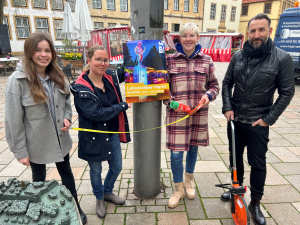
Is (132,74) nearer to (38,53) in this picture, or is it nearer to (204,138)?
(38,53)

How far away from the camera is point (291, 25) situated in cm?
862

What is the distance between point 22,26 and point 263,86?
85.9 ft

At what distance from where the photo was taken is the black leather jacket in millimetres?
1918

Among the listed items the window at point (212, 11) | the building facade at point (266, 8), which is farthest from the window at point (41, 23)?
the building facade at point (266, 8)

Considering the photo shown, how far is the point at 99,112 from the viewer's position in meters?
1.90

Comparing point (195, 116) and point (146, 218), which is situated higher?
point (195, 116)

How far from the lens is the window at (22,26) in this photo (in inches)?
878

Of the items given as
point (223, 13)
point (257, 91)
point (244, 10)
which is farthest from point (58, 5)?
point (244, 10)

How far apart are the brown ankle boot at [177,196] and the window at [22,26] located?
2503cm

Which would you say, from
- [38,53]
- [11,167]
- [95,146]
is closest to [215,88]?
[95,146]

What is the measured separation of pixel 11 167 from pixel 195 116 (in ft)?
9.31

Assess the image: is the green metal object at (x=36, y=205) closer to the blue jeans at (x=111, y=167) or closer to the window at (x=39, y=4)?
the blue jeans at (x=111, y=167)

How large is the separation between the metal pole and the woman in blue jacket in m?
0.18

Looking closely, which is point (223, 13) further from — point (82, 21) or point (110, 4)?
point (82, 21)
